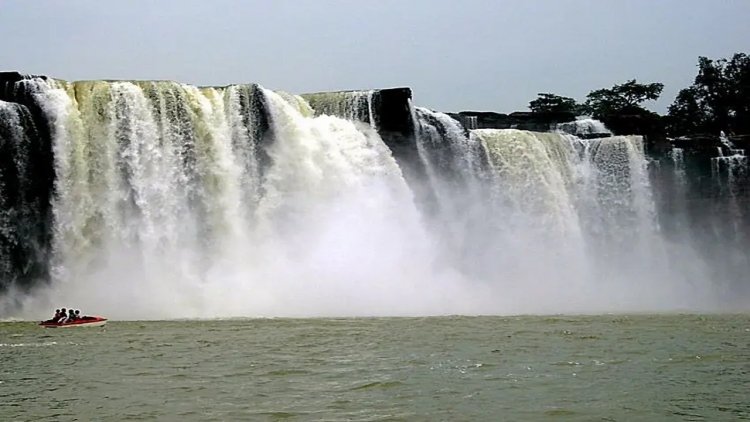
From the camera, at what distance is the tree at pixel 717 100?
4741 cm

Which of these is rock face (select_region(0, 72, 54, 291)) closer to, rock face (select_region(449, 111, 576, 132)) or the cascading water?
the cascading water

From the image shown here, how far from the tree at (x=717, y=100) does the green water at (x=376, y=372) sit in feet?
102

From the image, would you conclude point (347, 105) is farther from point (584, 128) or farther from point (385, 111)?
point (584, 128)

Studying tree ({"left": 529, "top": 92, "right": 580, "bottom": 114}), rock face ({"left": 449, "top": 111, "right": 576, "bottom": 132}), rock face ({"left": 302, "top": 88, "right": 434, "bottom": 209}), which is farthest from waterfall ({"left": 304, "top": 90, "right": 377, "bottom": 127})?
tree ({"left": 529, "top": 92, "right": 580, "bottom": 114})

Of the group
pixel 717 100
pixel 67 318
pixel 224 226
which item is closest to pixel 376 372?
pixel 67 318

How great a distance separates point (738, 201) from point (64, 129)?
21.4 metres

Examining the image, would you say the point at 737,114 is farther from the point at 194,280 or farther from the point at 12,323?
the point at 12,323

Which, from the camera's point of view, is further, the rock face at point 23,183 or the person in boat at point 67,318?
the rock face at point 23,183

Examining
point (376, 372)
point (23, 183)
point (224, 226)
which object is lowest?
point (376, 372)

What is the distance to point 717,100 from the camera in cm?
4950

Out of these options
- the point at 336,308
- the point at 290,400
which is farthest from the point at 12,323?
the point at 290,400

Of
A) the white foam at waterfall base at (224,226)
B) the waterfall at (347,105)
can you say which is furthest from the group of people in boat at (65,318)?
the waterfall at (347,105)

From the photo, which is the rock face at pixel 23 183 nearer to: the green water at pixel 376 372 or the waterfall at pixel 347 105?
the green water at pixel 376 372

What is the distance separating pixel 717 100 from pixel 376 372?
41400mm
